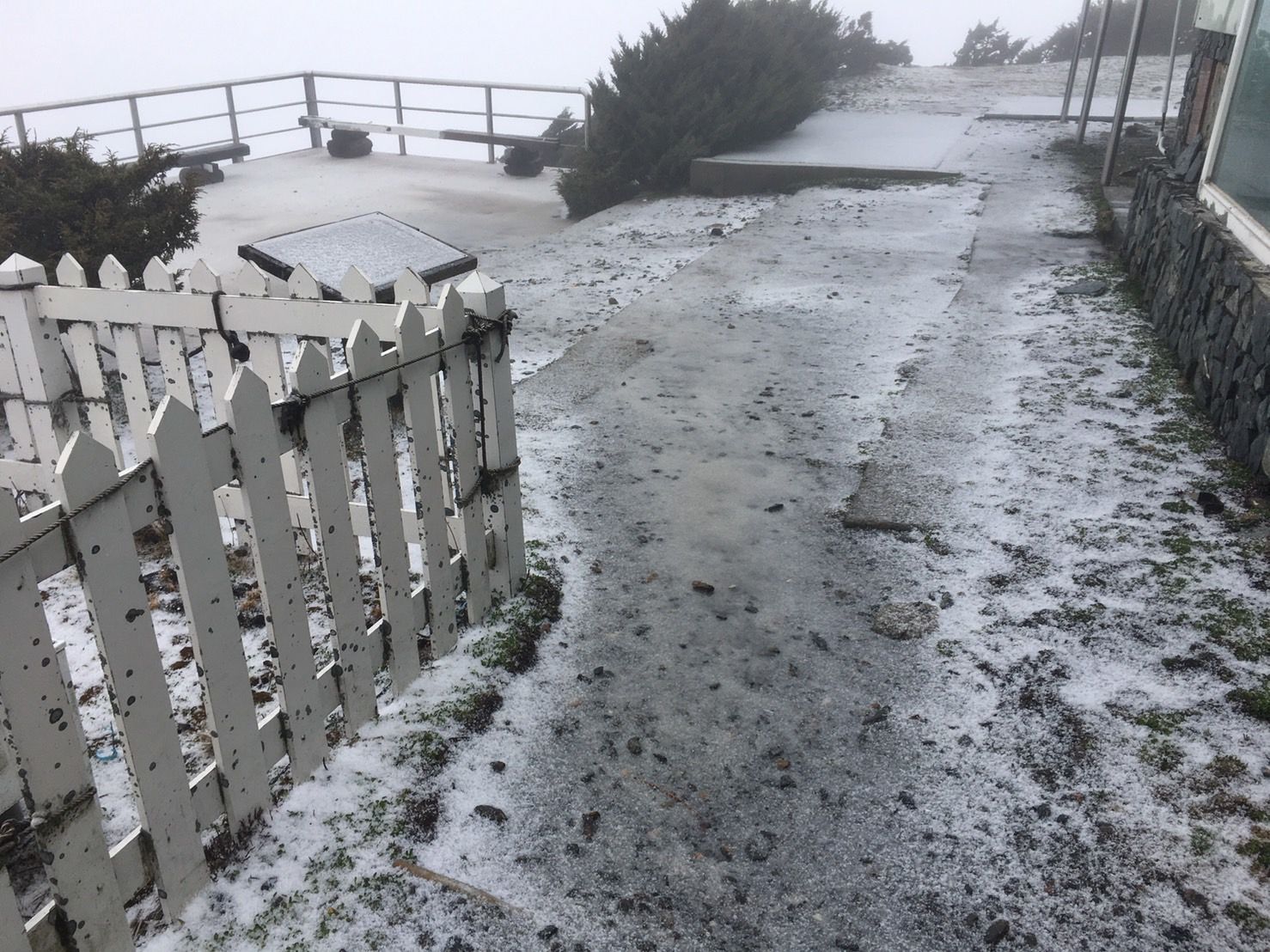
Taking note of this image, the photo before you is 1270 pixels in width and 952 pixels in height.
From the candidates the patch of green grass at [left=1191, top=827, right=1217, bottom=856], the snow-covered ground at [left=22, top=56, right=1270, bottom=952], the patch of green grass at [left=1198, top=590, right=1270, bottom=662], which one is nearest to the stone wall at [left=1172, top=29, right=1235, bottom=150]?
the snow-covered ground at [left=22, top=56, right=1270, bottom=952]

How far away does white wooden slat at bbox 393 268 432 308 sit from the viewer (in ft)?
10.4

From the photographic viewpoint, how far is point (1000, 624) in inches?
133

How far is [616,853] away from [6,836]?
4.50ft

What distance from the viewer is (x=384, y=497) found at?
274 centimetres

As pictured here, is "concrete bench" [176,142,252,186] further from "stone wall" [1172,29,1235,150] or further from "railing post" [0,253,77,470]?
"stone wall" [1172,29,1235,150]

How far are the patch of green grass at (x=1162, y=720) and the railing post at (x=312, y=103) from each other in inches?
708

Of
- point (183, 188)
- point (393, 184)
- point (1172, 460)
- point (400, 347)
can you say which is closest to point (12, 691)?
point (400, 347)

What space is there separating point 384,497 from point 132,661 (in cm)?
89

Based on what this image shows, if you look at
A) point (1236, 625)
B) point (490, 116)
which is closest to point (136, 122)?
point (490, 116)

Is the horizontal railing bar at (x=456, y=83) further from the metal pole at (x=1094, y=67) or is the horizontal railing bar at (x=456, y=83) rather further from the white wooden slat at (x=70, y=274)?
the white wooden slat at (x=70, y=274)

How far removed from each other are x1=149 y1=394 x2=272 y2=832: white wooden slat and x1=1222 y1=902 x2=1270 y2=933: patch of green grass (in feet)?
7.86

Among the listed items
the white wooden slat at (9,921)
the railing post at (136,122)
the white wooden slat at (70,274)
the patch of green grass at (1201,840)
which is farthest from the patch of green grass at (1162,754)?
the railing post at (136,122)

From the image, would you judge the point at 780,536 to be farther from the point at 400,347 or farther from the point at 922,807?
the point at 400,347

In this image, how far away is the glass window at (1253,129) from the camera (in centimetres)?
496
